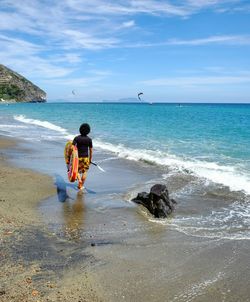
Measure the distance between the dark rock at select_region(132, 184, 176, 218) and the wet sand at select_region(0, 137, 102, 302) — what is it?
2388 millimetres

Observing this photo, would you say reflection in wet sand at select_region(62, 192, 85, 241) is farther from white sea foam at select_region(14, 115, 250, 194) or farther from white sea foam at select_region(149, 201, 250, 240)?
white sea foam at select_region(14, 115, 250, 194)

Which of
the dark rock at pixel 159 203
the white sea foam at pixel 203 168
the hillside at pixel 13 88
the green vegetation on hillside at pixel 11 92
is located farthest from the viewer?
the hillside at pixel 13 88

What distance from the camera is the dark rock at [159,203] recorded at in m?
8.67

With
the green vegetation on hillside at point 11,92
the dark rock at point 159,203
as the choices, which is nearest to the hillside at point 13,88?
the green vegetation on hillside at point 11,92

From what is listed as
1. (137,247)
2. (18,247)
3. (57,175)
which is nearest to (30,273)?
(18,247)

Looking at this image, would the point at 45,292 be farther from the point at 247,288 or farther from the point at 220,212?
the point at 220,212

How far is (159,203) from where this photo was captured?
8.78 metres

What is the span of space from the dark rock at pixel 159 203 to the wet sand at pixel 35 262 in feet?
7.83

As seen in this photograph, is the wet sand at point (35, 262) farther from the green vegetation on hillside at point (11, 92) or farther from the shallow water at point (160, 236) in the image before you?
the green vegetation on hillside at point (11, 92)

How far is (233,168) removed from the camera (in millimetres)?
15703

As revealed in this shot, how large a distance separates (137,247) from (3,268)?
7.06ft

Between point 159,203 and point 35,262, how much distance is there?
360 centimetres

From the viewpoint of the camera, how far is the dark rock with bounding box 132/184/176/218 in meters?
8.67

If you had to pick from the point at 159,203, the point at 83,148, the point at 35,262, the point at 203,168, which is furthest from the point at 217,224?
the point at 203,168
